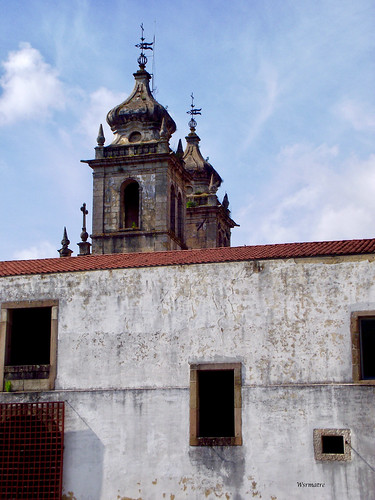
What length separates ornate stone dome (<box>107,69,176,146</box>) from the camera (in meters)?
36.8

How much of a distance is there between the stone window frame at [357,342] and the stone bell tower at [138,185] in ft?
54.7

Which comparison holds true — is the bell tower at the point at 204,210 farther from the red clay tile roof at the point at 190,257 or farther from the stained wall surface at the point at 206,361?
the stained wall surface at the point at 206,361

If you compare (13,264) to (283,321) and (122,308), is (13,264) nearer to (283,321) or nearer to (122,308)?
(122,308)

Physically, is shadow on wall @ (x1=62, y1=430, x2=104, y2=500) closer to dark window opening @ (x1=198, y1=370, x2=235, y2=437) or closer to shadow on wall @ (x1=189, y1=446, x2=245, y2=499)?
shadow on wall @ (x1=189, y1=446, x2=245, y2=499)

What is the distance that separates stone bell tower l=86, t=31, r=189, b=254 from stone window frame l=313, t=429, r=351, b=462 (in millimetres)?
17300

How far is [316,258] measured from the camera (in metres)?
19.0

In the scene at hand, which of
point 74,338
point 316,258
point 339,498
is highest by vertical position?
point 316,258

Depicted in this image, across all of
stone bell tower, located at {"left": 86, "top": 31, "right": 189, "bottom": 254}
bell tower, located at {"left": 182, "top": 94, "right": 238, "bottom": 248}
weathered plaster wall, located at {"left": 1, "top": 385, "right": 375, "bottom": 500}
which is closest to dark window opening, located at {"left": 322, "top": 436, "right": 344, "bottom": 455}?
weathered plaster wall, located at {"left": 1, "top": 385, "right": 375, "bottom": 500}

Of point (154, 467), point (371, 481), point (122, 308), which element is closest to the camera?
point (371, 481)

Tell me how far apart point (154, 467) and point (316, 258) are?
18.0 ft

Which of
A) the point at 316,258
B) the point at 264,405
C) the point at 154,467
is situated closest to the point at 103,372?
the point at 154,467

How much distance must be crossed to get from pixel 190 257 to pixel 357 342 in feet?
14.2

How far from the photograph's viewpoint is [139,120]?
122 feet

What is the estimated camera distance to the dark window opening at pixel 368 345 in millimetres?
18484
